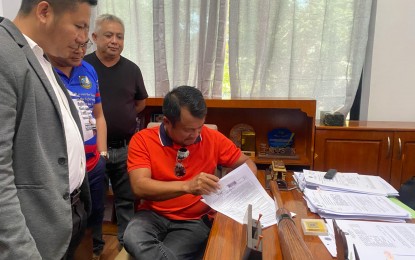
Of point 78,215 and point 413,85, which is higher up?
point 413,85

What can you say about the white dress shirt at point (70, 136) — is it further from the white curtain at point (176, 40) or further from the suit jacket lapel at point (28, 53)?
the white curtain at point (176, 40)

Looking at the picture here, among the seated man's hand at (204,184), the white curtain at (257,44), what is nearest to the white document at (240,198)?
the seated man's hand at (204,184)

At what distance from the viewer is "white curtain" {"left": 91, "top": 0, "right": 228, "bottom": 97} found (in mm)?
2469

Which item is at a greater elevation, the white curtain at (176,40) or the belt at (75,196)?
the white curtain at (176,40)

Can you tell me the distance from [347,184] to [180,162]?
2.44 feet

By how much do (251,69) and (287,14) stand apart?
1.61ft

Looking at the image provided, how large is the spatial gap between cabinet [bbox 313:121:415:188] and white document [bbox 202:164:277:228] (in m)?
0.90

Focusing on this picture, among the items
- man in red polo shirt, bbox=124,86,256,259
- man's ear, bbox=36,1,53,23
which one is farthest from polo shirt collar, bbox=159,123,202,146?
man's ear, bbox=36,1,53,23

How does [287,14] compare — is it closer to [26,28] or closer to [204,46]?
[204,46]

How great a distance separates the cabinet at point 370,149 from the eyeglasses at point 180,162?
1000mm

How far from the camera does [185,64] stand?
8.30 feet

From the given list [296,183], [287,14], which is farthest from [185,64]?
[296,183]

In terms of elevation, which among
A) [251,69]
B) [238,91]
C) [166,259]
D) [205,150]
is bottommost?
[166,259]

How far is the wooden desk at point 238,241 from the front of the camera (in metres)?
0.90
